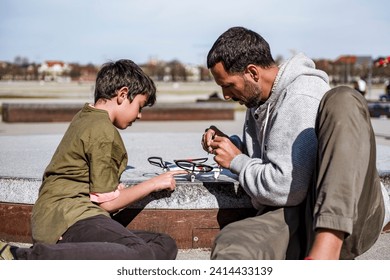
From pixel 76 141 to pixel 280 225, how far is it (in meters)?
1.03

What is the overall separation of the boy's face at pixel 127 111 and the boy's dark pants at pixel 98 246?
514 millimetres

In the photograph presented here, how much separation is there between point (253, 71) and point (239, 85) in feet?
0.31

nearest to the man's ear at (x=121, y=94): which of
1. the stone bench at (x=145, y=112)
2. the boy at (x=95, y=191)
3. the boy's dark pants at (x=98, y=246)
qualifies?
the boy at (x=95, y=191)

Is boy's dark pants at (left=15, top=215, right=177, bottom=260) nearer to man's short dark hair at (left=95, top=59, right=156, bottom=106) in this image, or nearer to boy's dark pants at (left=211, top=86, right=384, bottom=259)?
boy's dark pants at (left=211, top=86, right=384, bottom=259)

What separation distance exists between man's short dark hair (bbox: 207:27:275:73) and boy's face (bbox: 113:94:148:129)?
51 centimetres

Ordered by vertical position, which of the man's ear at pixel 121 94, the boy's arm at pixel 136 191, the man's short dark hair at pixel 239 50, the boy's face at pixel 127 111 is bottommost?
the boy's arm at pixel 136 191

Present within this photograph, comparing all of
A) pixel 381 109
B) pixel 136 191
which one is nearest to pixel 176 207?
pixel 136 191

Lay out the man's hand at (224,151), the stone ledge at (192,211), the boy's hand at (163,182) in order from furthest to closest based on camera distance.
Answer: the stone ledge at (192,211) → the boy's hand at (163,182) → the man's hand at (224,151)

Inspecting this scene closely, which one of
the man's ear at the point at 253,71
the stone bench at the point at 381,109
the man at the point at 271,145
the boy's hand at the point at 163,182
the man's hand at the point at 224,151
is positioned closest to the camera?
the man at the point at 271,145

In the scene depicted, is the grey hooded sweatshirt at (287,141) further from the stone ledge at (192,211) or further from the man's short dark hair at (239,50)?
the stone ledge at (192,211)

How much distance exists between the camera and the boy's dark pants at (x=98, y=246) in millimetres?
2609

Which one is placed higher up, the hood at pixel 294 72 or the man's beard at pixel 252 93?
the hood at pixel 294 72
